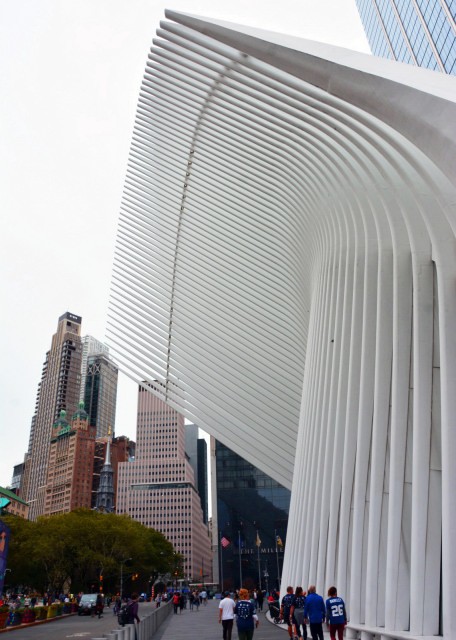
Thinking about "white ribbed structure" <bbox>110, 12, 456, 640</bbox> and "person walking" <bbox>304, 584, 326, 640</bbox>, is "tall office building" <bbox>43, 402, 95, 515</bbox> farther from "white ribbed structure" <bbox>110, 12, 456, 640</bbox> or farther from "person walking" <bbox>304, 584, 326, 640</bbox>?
"person walking" <bbox>304, 584, 326, 640</bbox>

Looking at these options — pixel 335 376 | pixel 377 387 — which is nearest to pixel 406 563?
pixel 377 387

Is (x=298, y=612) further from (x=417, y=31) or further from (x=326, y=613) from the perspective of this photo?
(x=417, y=31)

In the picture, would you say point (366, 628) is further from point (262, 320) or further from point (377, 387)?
point (262, 320)

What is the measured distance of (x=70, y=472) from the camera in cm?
18175

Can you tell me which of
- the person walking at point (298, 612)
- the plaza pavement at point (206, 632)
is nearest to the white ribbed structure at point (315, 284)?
the person walking at point (298, 612)

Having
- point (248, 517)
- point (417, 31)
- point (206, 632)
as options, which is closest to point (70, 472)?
point (248, 517)

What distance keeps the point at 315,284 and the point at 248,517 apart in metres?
81.6

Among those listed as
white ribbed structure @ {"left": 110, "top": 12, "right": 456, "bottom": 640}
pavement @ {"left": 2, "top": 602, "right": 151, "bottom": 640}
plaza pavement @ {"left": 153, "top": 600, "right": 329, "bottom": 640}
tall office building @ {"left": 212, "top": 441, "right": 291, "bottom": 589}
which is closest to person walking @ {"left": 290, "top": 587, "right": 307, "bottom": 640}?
white ribbed structure @ {"left": 110, "top": 12, "right": 456, "bottom": 640}

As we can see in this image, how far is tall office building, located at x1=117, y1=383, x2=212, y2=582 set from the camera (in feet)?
513

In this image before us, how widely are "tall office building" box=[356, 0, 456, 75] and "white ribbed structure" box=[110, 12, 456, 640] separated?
1070 inches

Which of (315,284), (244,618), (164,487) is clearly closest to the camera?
(244,618)

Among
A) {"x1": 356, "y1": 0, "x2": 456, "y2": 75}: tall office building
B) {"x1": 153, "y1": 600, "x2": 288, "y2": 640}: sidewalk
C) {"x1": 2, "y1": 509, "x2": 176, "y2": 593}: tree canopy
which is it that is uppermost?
{"x1": 356, "y1": 0, "x2": 456, "y2": 75}: tall office building

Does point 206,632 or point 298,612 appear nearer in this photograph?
point 298,612

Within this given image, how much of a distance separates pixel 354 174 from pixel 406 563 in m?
8.81
